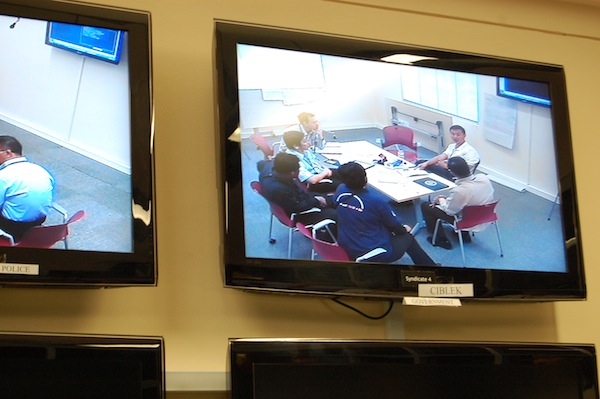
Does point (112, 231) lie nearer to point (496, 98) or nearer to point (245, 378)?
point (245, 378)

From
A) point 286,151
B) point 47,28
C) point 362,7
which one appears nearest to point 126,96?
point 47,28

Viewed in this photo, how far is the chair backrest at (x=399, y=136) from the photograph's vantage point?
193 centimetres

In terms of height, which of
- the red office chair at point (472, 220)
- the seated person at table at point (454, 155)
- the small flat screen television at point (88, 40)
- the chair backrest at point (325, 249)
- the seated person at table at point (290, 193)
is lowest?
the chair backrest at point (325, 249)

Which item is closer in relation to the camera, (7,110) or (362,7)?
(7,110)

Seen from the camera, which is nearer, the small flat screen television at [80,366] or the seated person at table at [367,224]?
the small flat screen television at [80,366]

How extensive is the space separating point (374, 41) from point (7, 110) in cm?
91

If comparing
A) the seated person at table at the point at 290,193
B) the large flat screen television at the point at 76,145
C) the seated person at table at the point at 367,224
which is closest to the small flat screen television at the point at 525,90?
the seated person at table at the point at 367,224

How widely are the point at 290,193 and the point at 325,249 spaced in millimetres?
150

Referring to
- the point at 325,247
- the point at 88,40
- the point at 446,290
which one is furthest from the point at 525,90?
the point at 88,40

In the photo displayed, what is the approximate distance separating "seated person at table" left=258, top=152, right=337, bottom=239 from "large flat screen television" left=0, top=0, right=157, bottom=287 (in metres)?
0.26

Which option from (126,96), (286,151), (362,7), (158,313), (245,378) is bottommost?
(245,378)

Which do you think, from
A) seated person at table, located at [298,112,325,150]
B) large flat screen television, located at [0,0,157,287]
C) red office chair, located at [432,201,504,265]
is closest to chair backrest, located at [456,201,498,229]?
red office chair, located at [432,201,504,265]

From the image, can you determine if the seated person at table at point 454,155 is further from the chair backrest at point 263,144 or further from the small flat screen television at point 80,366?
the small flat screen television at point 80,366

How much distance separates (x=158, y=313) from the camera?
177cm
